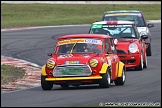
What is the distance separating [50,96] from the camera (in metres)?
13.7

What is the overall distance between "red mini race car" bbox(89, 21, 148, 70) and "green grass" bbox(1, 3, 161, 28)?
65.8ft

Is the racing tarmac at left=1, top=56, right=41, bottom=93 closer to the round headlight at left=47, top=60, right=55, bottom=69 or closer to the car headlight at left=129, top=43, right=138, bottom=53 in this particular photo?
the round headlight at left=47, top=60, right=55, bottom=69

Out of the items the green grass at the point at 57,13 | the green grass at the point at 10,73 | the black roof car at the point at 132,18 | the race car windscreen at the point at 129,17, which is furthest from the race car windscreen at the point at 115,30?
the green grass at the point at 57,13

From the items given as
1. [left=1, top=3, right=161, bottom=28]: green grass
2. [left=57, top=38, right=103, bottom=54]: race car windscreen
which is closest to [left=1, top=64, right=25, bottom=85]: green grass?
[left=57, top=38, right=103, bottom=54]: race car windscreen

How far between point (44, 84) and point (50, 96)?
61.4 inches

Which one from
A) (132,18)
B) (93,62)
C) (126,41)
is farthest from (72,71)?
(132,18)

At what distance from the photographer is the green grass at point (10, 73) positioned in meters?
18.1

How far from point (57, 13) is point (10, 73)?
3316 cm

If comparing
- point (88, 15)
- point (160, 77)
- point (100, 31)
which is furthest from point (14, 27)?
point (160, 77)

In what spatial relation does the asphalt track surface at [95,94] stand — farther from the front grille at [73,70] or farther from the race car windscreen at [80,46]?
the race car windscreen at [80,46]

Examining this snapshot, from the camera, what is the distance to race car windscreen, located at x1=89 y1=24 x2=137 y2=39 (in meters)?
21.4

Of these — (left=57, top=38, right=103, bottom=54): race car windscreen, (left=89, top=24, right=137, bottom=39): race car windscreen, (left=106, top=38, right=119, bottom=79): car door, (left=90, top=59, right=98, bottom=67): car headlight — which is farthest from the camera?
(left=89, top=24, right=137, bottom=39): race car windscreen

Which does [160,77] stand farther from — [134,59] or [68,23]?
[68,23]

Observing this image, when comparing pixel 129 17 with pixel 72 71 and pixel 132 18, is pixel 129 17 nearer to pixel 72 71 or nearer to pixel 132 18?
pixel 132 18
